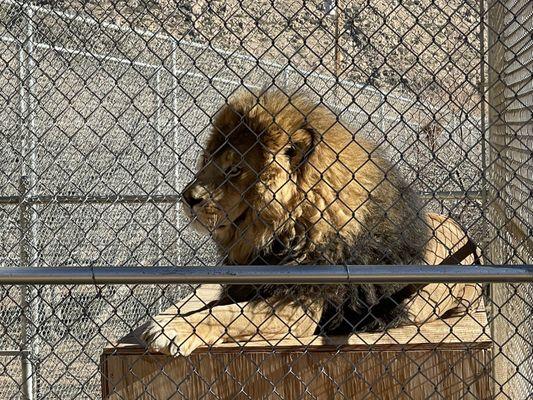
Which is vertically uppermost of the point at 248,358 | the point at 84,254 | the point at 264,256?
the point at 84,254

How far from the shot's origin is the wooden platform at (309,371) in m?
3.29

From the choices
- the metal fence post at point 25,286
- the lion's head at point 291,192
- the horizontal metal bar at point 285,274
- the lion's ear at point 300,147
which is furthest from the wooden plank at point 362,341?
the metal fence post at point 25,286

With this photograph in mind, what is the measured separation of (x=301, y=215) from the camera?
386 cm

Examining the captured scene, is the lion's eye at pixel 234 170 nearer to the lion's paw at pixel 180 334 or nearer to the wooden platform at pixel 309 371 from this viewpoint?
the lion's paw at pixel 180 334

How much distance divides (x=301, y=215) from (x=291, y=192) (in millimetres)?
117

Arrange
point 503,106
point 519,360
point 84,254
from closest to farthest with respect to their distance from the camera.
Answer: point 519,360 → point 503,106 → point 84,254

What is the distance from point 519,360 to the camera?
4086mm

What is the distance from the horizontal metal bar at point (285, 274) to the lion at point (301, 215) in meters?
0.79

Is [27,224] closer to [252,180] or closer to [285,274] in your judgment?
[252,180]

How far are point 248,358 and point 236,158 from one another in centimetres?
104

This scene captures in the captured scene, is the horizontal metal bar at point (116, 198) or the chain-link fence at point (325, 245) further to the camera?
the horizontal metal bar at point (116, 198)

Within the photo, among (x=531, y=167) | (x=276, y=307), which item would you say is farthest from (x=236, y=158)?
(x=531, y=167)

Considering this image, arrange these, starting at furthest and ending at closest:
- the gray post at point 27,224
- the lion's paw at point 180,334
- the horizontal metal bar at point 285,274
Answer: the gray post at point 27,224
the lion's paw at point 180,334
the horizontal metal bar at point 285,274

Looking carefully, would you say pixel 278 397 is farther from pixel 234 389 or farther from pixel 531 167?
pixel 531 167
